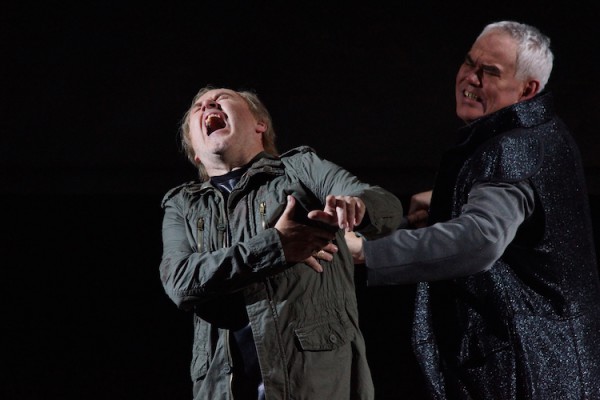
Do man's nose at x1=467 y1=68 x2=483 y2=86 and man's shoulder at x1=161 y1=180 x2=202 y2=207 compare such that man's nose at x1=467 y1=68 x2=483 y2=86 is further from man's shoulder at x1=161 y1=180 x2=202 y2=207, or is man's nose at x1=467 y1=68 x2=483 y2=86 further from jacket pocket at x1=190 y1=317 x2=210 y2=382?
jacket pocket at x1=190 y1=317 x2=210 y2=382

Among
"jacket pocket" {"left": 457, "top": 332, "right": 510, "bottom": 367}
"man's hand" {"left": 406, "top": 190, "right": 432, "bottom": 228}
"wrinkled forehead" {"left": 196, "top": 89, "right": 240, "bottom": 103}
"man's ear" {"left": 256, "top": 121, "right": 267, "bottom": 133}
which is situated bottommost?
"jacket pocket" {"left": 457, "top": 332, "right": 510, "bottom": 367}

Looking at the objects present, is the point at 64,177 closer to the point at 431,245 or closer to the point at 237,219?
the point at 237,219

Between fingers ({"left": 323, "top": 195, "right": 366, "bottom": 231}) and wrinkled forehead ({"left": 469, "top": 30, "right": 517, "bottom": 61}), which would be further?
wrinkled forehead ({"left": 469, "top": 30, "right": 517, "bottom": 61})

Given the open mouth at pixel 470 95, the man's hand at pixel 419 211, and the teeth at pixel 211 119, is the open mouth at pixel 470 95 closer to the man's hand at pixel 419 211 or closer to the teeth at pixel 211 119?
the man's hand at pixel 419 211

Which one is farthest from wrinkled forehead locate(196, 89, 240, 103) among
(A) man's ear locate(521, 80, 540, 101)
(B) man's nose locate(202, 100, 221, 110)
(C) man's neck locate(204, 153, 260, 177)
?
(A) man's ear locate(521, 80, 540, 101)

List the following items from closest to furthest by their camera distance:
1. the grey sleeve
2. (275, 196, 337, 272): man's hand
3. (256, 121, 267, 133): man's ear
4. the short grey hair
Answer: the grey sleeve < (275, 196, 337, 272): man's hand < the short grey hair < (256, 121, 267, 133): man's ear

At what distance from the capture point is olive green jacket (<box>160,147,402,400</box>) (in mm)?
1535

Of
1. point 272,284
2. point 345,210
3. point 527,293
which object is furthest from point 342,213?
point 527,293

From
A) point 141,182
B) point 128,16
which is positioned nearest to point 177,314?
point 141,182

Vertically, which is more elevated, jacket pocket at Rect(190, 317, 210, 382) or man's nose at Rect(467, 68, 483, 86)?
man's nose at Rect(467, 68, 483, 86)

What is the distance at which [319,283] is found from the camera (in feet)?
5.31

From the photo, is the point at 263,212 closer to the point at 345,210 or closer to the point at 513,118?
the point at 345,210

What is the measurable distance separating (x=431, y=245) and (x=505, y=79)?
1.39 feet

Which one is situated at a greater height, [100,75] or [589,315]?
[100,75]
